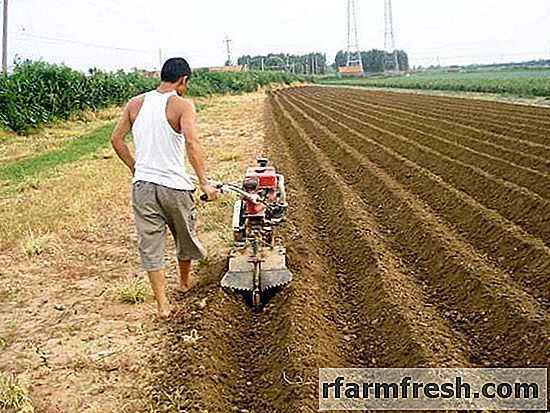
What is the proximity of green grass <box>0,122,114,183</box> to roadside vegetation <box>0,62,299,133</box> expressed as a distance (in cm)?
310

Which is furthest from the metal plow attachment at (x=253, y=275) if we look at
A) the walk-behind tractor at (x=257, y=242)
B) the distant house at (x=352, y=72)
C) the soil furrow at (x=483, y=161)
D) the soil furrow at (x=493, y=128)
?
the distant house at (x=352, y=72)

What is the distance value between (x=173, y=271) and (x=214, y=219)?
2.31 metres

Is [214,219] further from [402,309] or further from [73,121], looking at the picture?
[73,121]

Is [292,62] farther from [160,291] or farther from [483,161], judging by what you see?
[160,291]

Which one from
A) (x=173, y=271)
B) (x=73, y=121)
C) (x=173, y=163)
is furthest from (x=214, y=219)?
(x=73, y=121)

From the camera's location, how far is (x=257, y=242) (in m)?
6.43

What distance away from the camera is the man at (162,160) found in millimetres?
5762

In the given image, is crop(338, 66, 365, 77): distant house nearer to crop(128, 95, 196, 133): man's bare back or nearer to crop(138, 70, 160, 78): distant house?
crop(138, 70, 160, 78): distant house

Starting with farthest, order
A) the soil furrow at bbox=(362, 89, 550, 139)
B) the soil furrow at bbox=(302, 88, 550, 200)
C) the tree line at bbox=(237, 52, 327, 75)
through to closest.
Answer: the tree line at bbox=(237, 52, 327, 75), the soil furrow at bbox=(362, 89, 550, 139), the soil furrow at bbox=(302, 88, 550, 200)

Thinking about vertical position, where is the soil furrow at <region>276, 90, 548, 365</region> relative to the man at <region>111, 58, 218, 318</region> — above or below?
below

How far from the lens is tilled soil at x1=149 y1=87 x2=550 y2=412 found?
5164mm

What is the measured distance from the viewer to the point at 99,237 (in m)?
9.34

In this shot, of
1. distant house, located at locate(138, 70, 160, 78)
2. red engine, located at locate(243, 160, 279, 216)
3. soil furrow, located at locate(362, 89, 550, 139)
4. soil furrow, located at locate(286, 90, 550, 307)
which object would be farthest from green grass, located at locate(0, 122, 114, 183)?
distant house, located at locate(138, 70, 160, 78)

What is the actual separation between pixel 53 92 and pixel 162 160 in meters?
22.9
